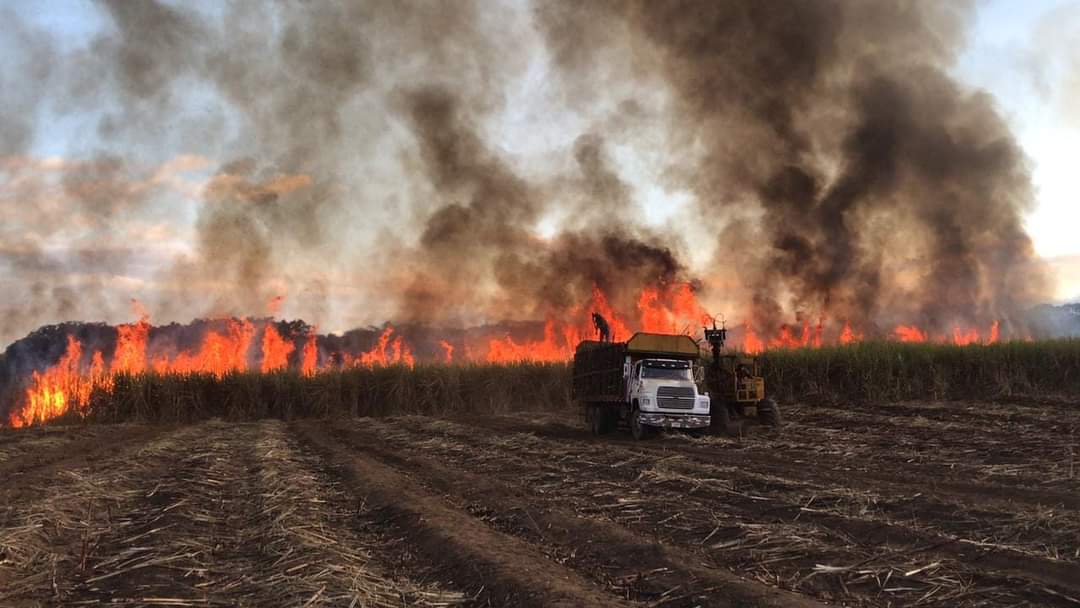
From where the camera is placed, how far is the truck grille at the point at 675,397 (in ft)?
72.8

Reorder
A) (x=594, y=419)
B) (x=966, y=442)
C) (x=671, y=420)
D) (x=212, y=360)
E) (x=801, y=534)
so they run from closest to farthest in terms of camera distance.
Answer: (x=801, y=534) < (x=966, y=442) < (x=671, y=420) < (x=594, y=419) < (x=212, y=360)

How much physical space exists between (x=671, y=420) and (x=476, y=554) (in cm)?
1475

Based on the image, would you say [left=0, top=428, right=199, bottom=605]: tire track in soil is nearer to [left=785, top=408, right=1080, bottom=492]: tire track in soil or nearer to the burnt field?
the burnt field

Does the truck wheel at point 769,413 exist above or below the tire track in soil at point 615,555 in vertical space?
above

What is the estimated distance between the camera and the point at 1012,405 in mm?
24938

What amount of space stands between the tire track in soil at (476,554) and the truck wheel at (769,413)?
14.3 metres

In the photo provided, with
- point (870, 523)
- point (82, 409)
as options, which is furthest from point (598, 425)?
point (82, 409)

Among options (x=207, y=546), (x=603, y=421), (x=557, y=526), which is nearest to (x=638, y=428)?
(x=603, y=421)

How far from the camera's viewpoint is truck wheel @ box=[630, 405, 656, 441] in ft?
72.8

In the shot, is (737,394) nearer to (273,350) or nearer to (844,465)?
(844,465)

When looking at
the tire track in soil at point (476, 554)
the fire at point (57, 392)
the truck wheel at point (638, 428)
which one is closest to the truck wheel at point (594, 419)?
the truck wheel at point (638, 428)

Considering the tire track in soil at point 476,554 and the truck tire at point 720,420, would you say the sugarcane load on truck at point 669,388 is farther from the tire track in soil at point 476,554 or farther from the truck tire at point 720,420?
the tire track in soil at point 476,554

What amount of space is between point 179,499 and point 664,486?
26.5 ft

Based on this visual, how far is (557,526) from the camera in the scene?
9.85 meters
